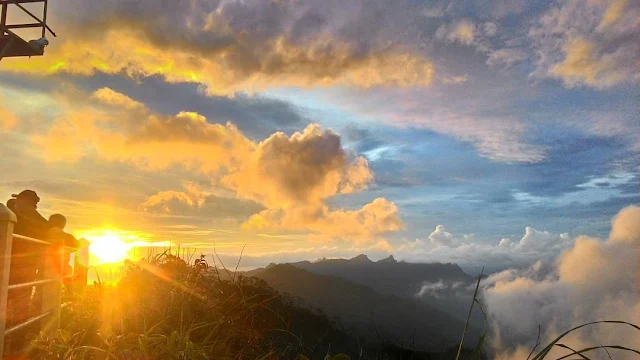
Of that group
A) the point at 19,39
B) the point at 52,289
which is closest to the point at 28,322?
the point at 52,289

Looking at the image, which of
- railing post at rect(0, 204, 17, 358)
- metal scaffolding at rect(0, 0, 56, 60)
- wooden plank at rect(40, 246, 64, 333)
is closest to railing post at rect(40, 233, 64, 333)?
wooden plank at rect(40, 246, 64, 333)

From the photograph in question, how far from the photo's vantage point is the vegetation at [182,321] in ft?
14.6

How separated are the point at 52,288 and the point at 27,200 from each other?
159 cm

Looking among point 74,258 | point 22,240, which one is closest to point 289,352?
point 22,240

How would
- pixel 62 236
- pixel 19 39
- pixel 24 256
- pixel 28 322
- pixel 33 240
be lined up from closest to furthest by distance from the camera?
1. pixel 28 322
2. pixel 33 240
3. pixel 24 256
4. pixel 62 236
5. pixel 19 39

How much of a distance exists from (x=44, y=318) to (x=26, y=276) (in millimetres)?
603

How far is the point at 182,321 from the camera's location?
539 cm

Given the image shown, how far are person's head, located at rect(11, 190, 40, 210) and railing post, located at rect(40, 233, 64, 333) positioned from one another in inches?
37.9

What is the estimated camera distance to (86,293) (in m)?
8.22

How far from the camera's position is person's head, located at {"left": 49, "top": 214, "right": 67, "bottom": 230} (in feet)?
23.5

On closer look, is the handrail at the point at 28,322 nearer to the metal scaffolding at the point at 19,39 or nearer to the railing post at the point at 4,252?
the railing post at the point at 4,252

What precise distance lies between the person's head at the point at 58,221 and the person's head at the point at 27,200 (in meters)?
0.44

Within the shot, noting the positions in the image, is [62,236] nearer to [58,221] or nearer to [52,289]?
[58,221]

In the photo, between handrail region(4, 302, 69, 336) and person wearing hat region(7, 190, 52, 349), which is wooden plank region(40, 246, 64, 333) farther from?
person wearing hat region(7, 190, 52, 349)
